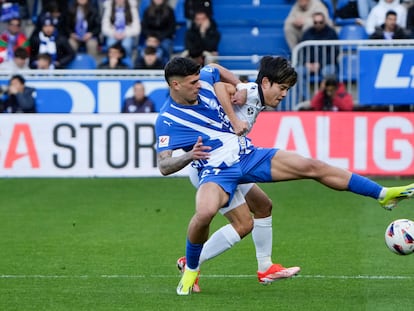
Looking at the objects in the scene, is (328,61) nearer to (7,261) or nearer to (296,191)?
(296,191)

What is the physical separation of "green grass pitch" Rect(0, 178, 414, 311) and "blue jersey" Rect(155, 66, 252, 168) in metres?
1.08

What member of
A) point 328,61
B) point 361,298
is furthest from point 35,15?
point 361,298

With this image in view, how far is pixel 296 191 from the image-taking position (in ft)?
50.9

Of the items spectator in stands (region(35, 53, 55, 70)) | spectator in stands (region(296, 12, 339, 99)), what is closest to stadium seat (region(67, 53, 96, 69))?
spectator in stands (region(35, 53, 55, 70))

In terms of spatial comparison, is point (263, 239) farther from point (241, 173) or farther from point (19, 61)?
point (19, 61)

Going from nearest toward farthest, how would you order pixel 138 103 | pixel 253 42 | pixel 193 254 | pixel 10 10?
pixel 193 254
pixel 138 103
pixel 253 42
pixel 10 10

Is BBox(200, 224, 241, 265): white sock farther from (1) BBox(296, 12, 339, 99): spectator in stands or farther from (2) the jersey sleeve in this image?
(1) BBox(296, 12, 339, 99): spectator in stands

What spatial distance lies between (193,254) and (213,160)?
0.73 metres

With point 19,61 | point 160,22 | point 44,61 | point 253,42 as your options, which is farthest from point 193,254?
point 253,42

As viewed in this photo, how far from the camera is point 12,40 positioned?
1995cm

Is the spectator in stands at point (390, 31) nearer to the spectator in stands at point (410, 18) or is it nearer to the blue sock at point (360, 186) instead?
the spectator in stands at point (410, 18)

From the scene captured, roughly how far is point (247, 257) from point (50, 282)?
215 centimetres

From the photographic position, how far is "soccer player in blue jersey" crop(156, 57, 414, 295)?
8.52m

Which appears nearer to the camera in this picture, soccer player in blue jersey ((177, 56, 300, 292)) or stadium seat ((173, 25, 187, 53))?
soccer player in blue jersey ((177, 56, 300, 292))
